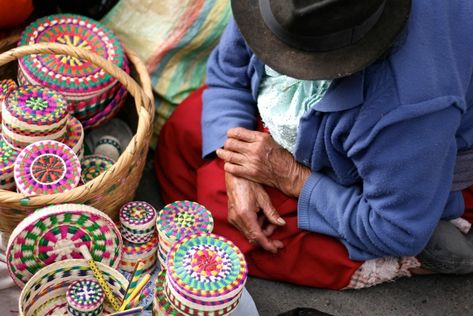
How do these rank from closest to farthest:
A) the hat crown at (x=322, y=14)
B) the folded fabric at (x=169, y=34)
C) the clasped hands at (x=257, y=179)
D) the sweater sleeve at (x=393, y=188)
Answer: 1. the hat crown at (x=322, y=14)
2. the sweater sleeve at (x=393, y=188)
3. the clasped hands at (x=257, y=179)
4. the folded fabric at (x=169, y=34)

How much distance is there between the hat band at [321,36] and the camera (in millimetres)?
1344

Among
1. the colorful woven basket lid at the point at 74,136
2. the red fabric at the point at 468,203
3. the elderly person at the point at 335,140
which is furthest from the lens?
the red fabric at the point at 468,203

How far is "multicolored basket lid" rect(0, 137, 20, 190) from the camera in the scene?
1665mm

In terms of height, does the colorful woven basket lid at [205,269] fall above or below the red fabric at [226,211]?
above

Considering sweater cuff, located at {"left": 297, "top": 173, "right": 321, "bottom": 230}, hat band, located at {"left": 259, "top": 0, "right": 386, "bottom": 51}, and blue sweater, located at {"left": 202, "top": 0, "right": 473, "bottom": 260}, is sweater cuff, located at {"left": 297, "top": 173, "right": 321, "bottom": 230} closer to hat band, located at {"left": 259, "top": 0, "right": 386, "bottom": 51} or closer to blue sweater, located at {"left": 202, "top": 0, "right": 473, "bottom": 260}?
blue sweater, located at {"left": 202, "top": 0, "right": 473, "bottom": 260}

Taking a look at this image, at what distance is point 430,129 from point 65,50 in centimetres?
97

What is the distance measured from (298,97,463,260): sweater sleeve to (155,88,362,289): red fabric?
6 cm

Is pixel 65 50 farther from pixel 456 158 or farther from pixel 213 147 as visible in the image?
pixel 456 158

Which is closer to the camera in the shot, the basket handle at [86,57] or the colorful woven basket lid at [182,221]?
the colorful woven basket lid at [182,221]

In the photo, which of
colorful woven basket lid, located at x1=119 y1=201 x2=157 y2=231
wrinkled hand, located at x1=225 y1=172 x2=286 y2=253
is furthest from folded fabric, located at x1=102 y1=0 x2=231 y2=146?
colorful woven basket lid, located at x1=119 y1=201 x2=157 y2=231

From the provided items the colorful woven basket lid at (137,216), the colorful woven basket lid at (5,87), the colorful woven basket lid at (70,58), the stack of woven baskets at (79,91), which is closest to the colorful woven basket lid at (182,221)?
the colorful woven basket lid at (137,216)

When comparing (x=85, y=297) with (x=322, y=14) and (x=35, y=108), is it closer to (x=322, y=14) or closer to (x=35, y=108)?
(x=35, y=108)

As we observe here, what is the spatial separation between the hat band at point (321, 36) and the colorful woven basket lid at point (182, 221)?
502 mm

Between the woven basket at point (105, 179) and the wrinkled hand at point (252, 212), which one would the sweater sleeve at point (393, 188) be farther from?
the woven basket at point (105, 179)
